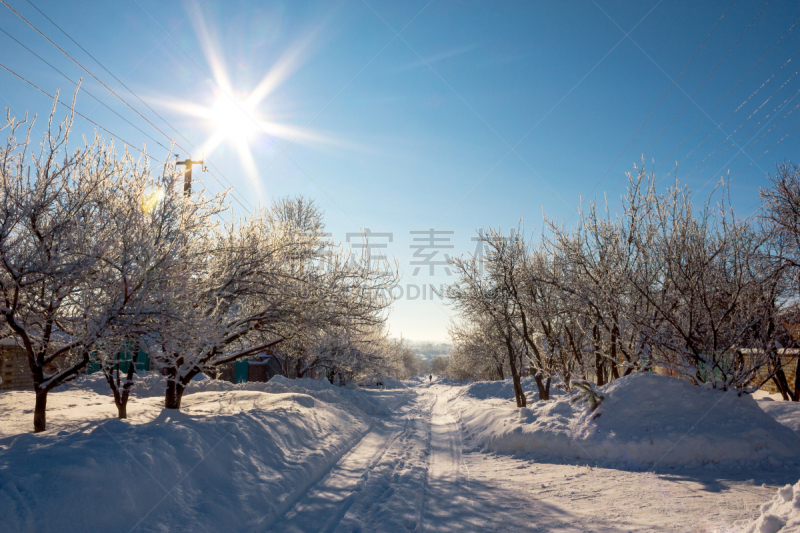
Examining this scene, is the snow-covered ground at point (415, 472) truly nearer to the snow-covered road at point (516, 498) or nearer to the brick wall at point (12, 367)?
the snow-covered road at point (516, 498)

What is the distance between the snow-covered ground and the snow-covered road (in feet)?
0.10

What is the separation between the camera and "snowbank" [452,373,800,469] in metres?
6.35

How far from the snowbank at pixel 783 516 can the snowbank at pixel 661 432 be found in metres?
3.45

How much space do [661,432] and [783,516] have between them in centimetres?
391

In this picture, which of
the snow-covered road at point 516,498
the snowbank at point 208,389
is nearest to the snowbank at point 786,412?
the snow-covered road at point 516,498

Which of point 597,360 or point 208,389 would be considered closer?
point 597,360

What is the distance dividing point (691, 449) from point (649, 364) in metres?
2.72

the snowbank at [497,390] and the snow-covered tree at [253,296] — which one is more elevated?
the snow-covered tree at [253,296]

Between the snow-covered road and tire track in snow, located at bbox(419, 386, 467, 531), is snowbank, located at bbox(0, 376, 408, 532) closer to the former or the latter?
the snow-covered road

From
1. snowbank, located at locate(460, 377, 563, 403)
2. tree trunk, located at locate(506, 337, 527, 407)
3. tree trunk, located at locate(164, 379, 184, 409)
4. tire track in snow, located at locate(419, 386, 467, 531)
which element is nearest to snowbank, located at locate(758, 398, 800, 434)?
tire track in snow, located at locate(419, 386, 467, 531)

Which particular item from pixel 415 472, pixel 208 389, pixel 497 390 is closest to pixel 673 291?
pixel 415 472

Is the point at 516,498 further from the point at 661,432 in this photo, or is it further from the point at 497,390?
the point at 497,390

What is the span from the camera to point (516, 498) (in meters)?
5.52

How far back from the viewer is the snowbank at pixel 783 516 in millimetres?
3085
